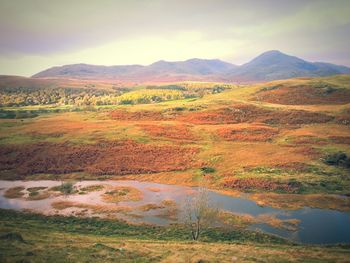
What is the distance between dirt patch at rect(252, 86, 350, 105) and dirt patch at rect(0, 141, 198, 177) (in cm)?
8247

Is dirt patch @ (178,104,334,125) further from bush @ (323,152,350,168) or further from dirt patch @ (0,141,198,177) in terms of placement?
bush @ (323,152,350,168)

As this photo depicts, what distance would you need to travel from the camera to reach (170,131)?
9575 centimetres

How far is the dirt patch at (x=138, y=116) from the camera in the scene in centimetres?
11950

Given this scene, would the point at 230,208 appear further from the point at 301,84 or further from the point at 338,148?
the point at 301,84

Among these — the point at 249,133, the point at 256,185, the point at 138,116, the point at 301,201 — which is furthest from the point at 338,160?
the point at 138,116

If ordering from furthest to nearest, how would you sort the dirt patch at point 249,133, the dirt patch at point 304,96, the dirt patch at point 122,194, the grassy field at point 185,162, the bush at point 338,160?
the dirt patch at point 304,96
the dirt patch at point 249,133
the bush at point 338,160
the dirt patch at point 122,194
the grassy field at point 185,162

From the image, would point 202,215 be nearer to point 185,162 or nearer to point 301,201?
point 301,201

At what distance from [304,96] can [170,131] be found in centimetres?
8243

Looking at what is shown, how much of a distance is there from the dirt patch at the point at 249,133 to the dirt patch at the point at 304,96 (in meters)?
51.6

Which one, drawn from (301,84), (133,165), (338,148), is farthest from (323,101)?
(133,165)

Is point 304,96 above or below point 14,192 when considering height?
above

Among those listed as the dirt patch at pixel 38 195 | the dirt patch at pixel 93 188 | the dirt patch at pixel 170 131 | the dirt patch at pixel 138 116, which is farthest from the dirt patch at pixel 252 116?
the dirt patch at pixel 38 195

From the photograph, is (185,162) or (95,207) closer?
(95,207)

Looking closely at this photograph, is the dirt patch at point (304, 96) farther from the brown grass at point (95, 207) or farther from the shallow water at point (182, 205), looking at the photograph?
the brown grass at point (95, 207)
